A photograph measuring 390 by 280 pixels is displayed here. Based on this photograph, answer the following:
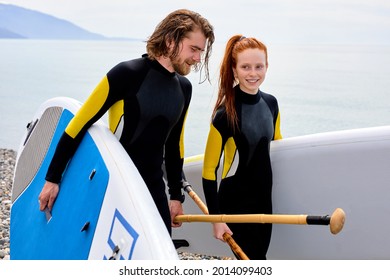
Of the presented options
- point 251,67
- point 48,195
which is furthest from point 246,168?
point 48,195

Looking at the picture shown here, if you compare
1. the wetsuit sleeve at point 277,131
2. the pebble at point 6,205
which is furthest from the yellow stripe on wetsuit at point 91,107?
the pebble at point 6,205

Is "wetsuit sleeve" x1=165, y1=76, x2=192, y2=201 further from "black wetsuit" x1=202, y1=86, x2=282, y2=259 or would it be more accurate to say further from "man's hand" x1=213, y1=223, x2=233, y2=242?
"man's hand" x1=213, y1=223, x2=233, y2=242

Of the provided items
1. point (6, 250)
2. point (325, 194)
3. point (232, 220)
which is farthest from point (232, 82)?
point (6, 250)

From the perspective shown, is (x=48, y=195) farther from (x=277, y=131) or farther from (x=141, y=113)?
(x=277, y=131)

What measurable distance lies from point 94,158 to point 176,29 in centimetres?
58

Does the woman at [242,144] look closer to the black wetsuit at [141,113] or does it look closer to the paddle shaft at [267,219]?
the paddle shaft at [267,219]

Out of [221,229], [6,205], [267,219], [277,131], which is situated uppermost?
[277,131]

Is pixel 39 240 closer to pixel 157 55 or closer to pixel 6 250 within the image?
pixel 157 55

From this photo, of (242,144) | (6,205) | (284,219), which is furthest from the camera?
(6,205)

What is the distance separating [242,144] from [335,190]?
24.3 inches

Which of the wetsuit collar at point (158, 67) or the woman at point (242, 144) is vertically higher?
the wetsuit collar at point (158, 67)

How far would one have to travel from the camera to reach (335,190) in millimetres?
2797

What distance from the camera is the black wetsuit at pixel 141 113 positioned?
87.4 inches

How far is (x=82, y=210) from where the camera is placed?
2324mm
